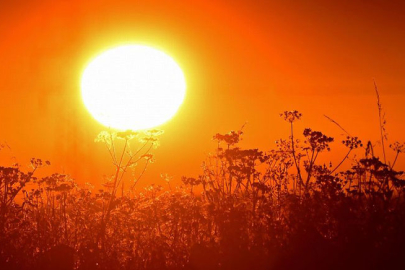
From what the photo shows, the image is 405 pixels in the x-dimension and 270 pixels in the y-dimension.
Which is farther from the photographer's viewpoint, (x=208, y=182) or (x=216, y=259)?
(x=208, y=182)

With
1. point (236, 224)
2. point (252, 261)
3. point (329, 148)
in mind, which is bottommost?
point (252, 261)

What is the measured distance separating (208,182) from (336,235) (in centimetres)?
280

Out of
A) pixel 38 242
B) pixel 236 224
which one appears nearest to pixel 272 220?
pixel 236 224

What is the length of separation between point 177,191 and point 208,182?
72 centimetres

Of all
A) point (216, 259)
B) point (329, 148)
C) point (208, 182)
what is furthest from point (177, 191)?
point (329, 148)

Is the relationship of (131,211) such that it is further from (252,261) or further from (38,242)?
(252,261)

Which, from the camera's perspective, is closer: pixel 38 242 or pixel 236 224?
pixel 236 224

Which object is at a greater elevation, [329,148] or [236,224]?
[329,148]

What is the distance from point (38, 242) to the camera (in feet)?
29.3

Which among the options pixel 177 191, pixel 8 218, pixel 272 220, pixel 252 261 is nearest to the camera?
pixel 252 261

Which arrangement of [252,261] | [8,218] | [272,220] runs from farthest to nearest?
[8,218] → [272,220] → [252,261]

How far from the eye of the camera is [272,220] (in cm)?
852

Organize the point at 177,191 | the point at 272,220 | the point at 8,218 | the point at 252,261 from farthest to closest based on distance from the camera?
the point at 177,191 < the point at 8,218 < the point at 272,220 < the point at 252,261

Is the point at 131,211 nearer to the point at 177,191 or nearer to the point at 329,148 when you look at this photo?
the point at 177,191
